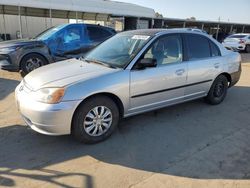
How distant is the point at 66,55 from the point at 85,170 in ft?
20.0

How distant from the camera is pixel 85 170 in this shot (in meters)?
3.12

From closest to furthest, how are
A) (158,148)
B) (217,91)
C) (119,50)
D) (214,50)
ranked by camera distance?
1. (158,148)
2. (119,50)
3. (214,50)
4. (217,91)

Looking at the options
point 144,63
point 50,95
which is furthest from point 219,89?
point 50,95

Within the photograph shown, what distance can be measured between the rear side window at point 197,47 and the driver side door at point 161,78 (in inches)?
9.0

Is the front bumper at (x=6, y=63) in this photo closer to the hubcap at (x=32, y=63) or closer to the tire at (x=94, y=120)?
the hubcap at (x=32, y=63)

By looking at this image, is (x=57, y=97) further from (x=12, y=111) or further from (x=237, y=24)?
(x=237, y=24)

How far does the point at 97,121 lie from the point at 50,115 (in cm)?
72

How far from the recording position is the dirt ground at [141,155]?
295 centimetres

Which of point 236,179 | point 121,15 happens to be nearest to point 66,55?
point 236,179

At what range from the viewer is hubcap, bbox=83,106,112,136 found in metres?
3.66

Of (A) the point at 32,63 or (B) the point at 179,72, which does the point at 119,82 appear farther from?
(A) the point at 32,63

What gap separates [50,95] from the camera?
3.37 m

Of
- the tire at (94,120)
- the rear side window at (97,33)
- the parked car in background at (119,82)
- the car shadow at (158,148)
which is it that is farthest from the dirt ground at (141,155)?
the rear side window at (97,33)

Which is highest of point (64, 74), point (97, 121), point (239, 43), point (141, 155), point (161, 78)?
point (64, 74)
